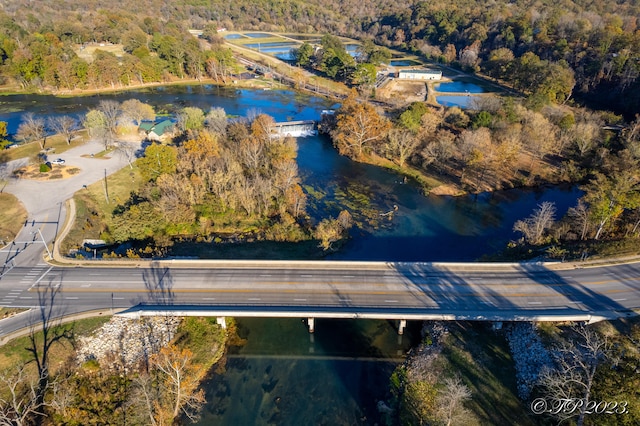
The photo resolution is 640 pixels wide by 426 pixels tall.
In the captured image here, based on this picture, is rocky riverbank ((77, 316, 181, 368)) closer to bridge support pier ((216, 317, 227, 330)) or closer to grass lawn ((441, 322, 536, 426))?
bridge support pier ((216, 317, 227, 330))

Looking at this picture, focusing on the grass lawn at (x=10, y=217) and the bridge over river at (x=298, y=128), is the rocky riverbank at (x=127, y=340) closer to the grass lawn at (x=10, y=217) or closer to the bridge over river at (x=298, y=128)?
the grass lawn at (x=10, y=217)

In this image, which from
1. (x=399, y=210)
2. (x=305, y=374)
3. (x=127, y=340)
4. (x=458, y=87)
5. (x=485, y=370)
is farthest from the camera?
(x=458, y=87)

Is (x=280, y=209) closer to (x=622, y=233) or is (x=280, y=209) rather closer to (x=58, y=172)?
(x=58, y=172)

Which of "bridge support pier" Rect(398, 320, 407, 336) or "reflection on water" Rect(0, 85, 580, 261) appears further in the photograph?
"reflection on water" Rect(0, 85, 580, 261)

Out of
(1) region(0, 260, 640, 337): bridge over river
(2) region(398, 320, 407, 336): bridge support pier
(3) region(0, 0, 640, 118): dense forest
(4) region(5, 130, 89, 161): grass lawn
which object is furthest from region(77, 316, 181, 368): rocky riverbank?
(3) region(0, 0, 640, 118): dense forest

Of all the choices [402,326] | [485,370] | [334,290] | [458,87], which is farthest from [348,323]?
[458,87]

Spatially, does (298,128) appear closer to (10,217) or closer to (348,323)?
(10,217)

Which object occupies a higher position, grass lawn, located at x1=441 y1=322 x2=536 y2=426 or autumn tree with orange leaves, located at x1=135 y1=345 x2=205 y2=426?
grass lawn, located at x1=441 y1=322 x2=536 y2=426
